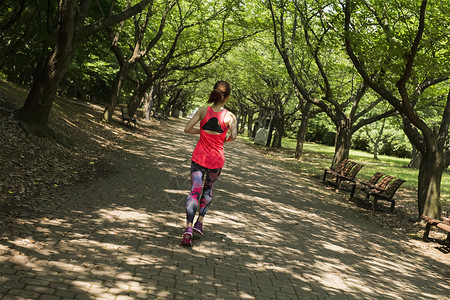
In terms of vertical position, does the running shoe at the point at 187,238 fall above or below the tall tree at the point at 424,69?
below

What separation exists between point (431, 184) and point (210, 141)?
297 inches

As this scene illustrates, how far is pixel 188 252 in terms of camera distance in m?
5.13

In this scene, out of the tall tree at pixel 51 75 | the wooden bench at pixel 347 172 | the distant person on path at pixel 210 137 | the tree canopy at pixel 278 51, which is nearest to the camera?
the distant person on path at pixel 210 137

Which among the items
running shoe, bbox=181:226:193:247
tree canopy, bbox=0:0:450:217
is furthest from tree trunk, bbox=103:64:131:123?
running shoe, bbox=181:226:193:247

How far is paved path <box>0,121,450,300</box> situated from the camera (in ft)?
12.9

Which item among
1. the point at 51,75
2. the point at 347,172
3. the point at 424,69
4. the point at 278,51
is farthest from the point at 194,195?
the point at 278,51

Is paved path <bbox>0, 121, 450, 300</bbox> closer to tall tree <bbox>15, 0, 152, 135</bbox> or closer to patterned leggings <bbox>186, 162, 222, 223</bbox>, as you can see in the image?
patterned leggings <bbox>186, 162, 222, 223</bbox>

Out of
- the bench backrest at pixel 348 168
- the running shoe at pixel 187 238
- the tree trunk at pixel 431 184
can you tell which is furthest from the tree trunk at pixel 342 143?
the running shoe at pixel 187 238

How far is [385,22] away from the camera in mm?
13867

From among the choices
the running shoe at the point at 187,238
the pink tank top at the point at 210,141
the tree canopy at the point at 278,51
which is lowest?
the running shoe at the point at 187,238

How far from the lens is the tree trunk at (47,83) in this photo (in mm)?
9883

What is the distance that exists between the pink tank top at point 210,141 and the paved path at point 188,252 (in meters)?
1.13

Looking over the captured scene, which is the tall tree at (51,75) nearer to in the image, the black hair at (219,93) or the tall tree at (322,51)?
the black hair at (219,93)

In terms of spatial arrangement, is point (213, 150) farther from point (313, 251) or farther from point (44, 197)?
point (44, 197)
